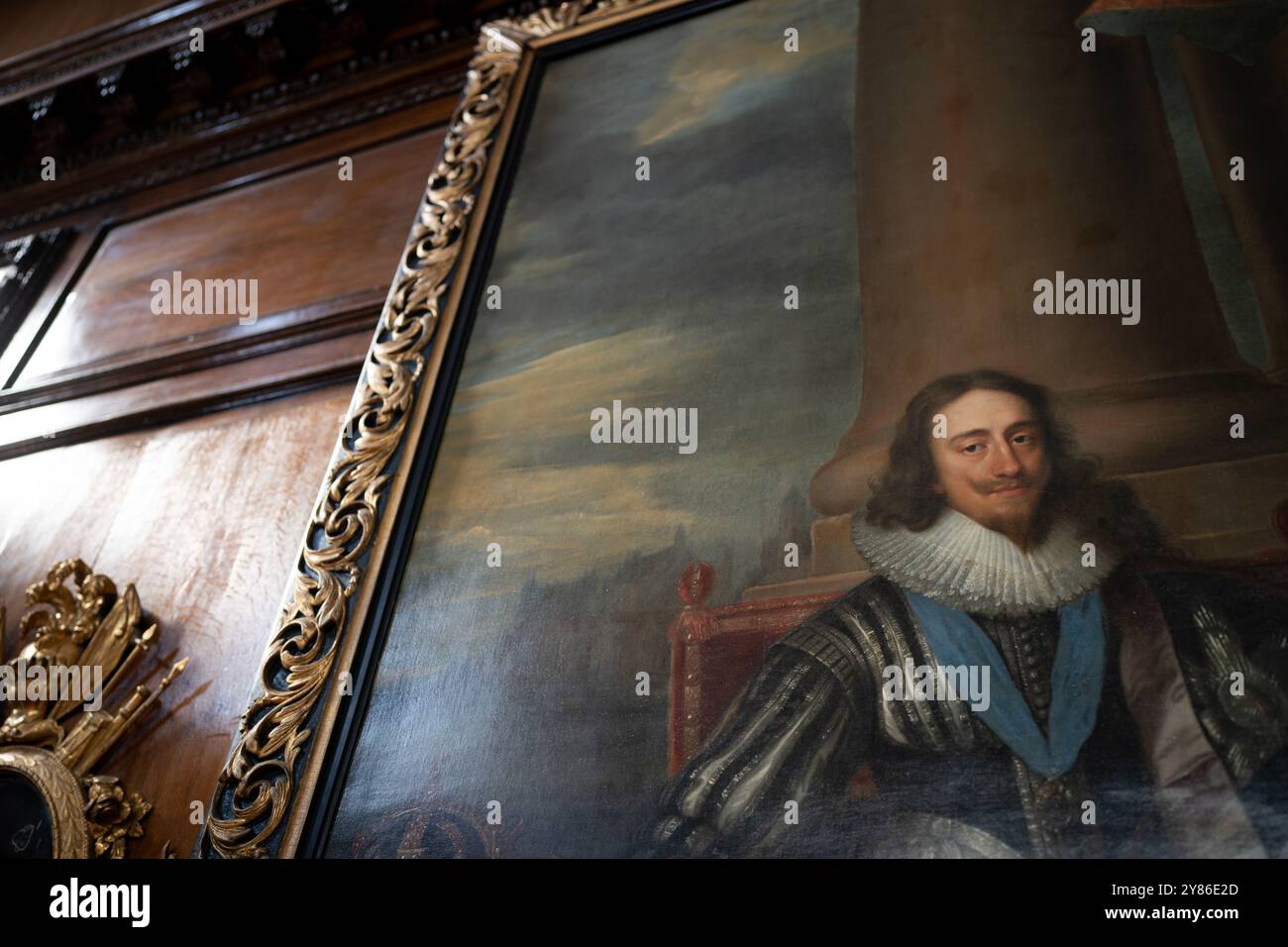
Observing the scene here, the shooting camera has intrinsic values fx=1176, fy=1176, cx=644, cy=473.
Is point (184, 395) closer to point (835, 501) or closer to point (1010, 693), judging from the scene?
point (835, 501)

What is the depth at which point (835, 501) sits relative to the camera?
A: 7.92ft

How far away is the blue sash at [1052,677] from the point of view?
193 cm

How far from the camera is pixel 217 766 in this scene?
2.84 m

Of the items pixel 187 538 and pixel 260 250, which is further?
pixel 260 250

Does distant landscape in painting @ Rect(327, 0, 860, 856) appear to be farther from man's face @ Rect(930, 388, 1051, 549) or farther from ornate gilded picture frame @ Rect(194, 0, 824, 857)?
man's face @ Rect(930, 388, 1051, 549)

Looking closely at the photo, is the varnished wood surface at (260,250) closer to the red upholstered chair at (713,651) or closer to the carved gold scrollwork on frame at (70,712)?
the carved gold scrollwork on frame at (70,712)

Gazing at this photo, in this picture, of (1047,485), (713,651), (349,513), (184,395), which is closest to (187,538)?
(184,395)

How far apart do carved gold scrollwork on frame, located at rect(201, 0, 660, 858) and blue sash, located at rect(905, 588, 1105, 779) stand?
1.28 m

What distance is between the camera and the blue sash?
1927mm

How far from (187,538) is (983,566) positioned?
2.34 m

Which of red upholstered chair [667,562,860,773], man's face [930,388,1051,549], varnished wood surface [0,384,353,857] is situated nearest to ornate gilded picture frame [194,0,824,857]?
varnished wood surface [0,384,353,857]

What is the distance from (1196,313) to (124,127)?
4.84 metres
